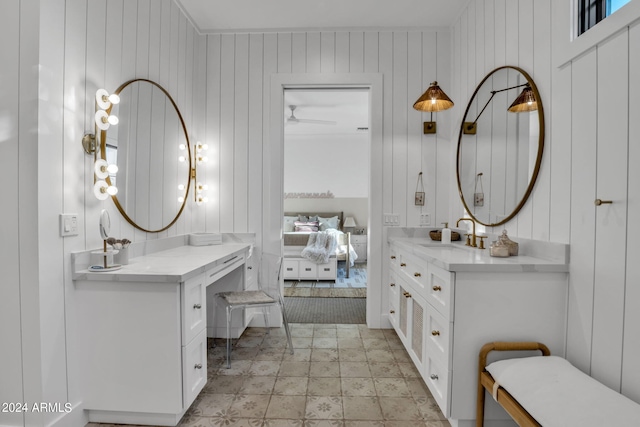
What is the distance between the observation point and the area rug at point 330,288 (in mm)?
4332

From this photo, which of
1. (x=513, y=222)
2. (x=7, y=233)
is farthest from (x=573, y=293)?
(x=7, y=233)

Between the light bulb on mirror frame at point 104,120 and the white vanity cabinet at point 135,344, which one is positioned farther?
the light bulb on mirror frame at point 104,120

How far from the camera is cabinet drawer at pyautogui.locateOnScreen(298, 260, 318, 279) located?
493cm

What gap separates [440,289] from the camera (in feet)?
5.82

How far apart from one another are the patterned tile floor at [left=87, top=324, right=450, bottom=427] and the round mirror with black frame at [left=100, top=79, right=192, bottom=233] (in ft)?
3.89

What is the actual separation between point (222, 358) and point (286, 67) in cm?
259

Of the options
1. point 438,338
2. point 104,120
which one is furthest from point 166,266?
point 438,338

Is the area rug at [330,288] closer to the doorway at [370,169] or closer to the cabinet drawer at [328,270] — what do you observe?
the cabinet drawer at [328,270]

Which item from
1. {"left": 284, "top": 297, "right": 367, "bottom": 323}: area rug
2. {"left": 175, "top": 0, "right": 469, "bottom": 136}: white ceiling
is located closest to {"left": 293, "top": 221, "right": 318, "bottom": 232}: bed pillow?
{"left": 284, "top": 297, "right": 367, "bottom": 323}: area rug

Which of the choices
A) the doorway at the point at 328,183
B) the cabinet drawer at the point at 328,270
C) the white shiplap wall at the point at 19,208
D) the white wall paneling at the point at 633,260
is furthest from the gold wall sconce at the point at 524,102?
the cabinet drawer at the point at 328,270

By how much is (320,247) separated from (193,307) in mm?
3225

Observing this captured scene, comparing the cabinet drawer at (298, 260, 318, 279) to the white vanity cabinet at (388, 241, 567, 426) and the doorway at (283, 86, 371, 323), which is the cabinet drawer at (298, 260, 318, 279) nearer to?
the doorway at (283, 86, 371, 323)

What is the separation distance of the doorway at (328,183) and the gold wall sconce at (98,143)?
3.20 m

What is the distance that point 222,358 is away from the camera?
8.25ft
